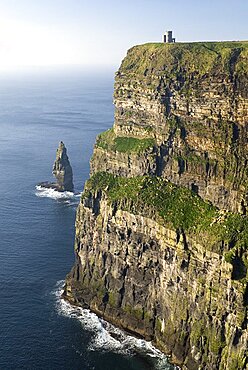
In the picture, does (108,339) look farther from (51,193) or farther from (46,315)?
(51,193)

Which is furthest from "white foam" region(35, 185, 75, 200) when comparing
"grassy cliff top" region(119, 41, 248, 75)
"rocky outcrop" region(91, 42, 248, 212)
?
"grassy cliff top" region(119, 41, 248, 75)

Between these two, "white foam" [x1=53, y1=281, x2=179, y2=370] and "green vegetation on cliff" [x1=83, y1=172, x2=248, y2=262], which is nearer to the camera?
"green vegetation on cliff" [x1=83, y1=172, x2=248, y2=262]

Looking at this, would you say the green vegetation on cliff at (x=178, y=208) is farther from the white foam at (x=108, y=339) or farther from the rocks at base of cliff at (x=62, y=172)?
the rocks at base of cliff at (x=62, y=172)

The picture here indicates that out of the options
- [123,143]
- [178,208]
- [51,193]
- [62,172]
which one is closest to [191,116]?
[123,143]

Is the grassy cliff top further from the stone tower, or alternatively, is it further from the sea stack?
the sea stack

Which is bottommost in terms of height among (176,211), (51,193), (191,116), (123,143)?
(51,193)

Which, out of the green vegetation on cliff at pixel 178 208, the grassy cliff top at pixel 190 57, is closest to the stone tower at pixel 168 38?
the grassy cliff top at pixel 190 57

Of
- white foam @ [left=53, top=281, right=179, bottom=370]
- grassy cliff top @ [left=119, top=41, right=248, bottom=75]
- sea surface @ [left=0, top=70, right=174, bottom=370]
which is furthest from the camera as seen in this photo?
grassy cliff top @ [left=119, top=41, right=248, bottom=75]
